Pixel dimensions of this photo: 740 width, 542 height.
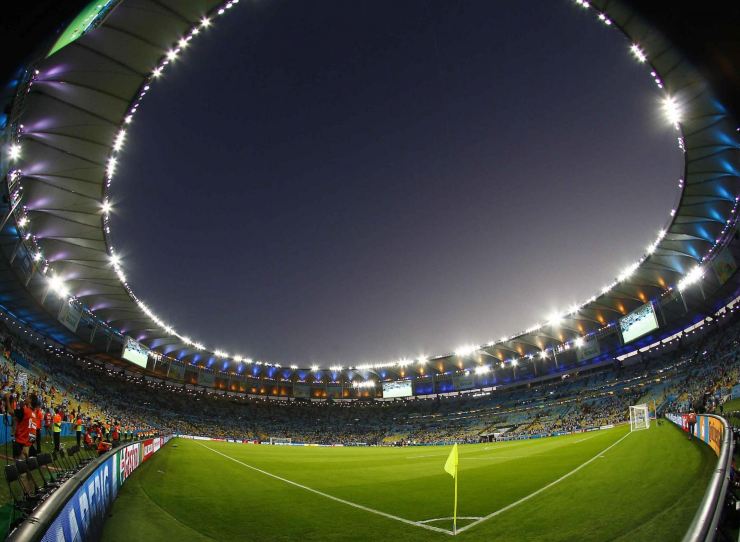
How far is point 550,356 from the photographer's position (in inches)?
2596

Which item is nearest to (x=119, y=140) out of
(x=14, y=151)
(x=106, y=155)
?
(x=106, y=155)

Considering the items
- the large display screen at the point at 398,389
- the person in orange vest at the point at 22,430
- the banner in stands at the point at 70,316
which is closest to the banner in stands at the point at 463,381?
the large display screen at the point at 398,389

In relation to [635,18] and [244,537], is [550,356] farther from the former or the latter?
[244,537]

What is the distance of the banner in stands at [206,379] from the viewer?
73938 mm

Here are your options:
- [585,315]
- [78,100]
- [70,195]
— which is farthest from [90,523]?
[585,315]

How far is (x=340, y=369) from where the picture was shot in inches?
3233

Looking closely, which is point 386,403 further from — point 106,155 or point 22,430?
point 22,430

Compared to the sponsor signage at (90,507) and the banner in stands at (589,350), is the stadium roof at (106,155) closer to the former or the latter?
the banner in stands at (589,350)

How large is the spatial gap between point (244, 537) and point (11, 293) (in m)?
44.9

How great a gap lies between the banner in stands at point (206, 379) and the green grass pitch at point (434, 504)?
65.5 meters

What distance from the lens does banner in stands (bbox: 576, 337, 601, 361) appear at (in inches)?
2269

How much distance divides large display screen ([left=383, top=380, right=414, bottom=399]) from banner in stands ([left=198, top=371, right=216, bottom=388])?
3632 cm

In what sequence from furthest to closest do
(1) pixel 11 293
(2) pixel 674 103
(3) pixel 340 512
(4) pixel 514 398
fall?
(4) pixel 514 398
(1) pixel 11 293
(2) pixel 674 103
(3) pixel 340 512

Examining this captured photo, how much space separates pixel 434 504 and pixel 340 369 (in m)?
75.0
